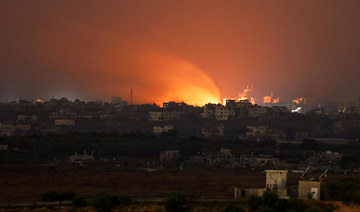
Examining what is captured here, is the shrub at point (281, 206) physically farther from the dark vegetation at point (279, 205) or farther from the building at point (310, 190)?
the building at point (310, 190)

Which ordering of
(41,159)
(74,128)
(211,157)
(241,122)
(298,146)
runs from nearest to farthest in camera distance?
(41,159) < (211,157) < (298,146) < (74,128) < (241,122)

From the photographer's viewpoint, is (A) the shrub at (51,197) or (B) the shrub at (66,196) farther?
(B) the shrub at (66,196)

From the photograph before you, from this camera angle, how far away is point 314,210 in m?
23.5

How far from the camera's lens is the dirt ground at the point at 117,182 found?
36.1 m

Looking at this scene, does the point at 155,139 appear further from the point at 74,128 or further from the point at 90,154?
the point at 74,128

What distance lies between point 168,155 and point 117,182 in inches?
637

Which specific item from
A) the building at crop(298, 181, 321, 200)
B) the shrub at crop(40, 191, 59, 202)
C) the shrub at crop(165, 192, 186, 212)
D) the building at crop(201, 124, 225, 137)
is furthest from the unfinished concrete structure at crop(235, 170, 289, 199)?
the building at crop(201, 124, 225, 137)

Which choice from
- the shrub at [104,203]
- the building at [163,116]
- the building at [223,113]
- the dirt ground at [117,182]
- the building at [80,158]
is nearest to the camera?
the shrub at [104,203]

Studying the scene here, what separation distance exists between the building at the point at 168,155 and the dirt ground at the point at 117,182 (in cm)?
745

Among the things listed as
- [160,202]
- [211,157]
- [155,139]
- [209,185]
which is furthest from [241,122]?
[160,202]

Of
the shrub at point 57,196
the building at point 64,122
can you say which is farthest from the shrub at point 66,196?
the building at point 64,122

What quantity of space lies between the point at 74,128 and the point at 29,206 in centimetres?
6762

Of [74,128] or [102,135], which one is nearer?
[102,135]

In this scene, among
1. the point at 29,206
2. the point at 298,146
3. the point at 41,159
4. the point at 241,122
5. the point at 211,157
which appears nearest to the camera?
the point at 29,206
